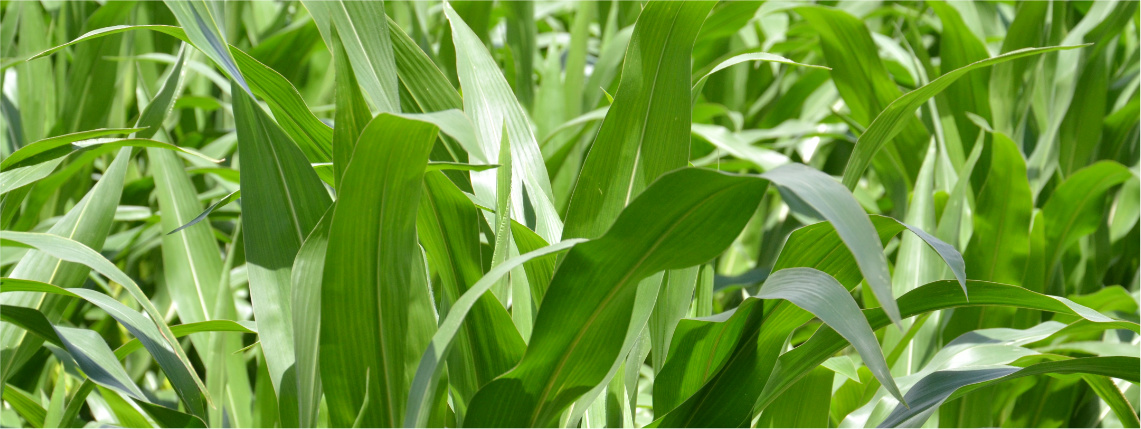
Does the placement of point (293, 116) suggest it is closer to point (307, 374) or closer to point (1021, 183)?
point (307, 374)

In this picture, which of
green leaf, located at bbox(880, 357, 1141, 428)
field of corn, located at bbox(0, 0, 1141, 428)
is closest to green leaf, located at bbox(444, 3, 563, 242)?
field of corn, located at bbox(0, 0, 1141, 428)

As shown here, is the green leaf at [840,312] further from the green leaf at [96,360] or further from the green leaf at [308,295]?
the green leaf at [96,360]

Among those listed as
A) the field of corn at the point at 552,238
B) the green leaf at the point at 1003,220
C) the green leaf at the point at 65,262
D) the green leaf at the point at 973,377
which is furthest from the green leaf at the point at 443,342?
the green leaf at the point at 1003,220

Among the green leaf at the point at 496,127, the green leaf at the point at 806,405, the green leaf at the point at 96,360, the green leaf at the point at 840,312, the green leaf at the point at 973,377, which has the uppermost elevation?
the green leaf at the point at 496,127

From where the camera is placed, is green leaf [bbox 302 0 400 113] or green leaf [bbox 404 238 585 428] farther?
green leaf [bbox 302 0 400 113]

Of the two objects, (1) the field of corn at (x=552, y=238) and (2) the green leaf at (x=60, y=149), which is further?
(2) the green leaf at (x=60, y=149)

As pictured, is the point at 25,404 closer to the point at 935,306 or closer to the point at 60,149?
the point at 60,149

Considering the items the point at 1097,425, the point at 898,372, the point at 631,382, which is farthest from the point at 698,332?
the point at 1097,425

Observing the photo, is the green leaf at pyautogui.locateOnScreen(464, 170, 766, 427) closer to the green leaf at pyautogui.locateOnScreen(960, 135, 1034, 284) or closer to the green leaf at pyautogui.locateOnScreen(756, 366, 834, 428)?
the green leaf at pyautogui.locateOnScreen(756, 366, 834, 428)
